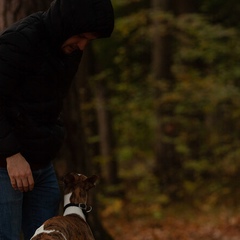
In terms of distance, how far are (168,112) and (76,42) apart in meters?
11.0

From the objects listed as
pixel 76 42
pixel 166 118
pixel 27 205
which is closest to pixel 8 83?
pixel 76 42

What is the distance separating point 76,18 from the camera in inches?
156

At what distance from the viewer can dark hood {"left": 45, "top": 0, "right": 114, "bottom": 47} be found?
3.97 metres

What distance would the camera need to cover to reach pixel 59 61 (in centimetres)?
426

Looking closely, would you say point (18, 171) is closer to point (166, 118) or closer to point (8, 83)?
point (8, 83)

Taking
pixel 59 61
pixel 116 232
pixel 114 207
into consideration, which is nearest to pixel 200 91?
pixel 114 207

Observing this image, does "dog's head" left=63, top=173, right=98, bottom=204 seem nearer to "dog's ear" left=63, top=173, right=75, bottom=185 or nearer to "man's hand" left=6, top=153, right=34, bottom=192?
"dog's ear" left=63, top=173, right=75, bottom=185

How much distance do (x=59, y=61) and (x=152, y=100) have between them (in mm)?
11599

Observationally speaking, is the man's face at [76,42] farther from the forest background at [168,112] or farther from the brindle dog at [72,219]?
the forest background at [168,112]

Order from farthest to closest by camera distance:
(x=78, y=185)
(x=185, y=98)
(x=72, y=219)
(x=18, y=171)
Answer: (x=185, y=98), (x=78, y=185), (x=72, y=219), (x=18, y=171)

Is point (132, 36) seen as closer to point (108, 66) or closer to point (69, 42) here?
point (108, 66)

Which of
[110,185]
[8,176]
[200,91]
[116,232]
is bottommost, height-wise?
[110,185]

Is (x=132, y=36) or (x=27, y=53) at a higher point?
(x=27, y=53)

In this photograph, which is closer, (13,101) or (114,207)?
(13,101)
